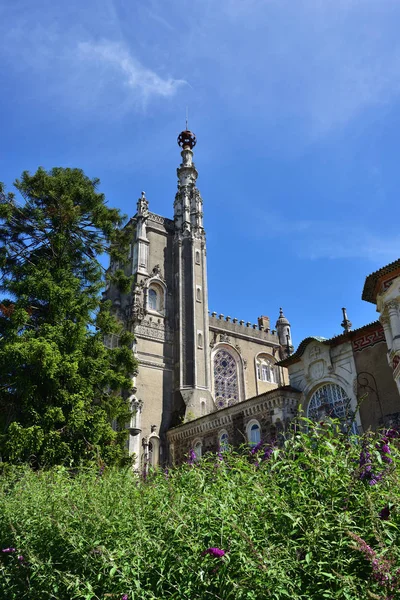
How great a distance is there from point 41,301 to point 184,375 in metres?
16.3

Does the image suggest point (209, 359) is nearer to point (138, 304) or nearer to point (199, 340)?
point (199, 340)

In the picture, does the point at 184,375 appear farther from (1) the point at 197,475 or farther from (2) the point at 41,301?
(1) the point at 197,475

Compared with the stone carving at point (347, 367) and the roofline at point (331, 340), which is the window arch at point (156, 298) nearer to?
the roofline at point (331, 340)

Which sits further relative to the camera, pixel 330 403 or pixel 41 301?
pixel 330 403

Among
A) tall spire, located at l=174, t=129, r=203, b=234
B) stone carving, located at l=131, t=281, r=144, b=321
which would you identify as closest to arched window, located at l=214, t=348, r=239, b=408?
stone carving, located at l=131, t=281, r=144, b=321

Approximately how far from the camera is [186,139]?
45.7 meters

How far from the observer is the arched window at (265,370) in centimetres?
4291

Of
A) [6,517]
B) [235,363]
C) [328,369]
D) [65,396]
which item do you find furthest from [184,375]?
[6,517]

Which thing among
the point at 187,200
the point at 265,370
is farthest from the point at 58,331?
the point at 265,370

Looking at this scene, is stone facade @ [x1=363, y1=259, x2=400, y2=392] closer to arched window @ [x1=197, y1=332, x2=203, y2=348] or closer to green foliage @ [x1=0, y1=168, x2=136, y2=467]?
green foliage @ [x1=0, y1=168, x2=136, y2=467]

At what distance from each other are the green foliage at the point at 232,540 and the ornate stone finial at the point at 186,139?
41.6 meters

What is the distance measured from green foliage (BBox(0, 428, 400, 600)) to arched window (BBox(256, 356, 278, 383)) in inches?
1431

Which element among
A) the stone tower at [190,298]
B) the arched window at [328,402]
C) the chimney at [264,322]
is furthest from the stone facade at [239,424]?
the chimney at [264,322]

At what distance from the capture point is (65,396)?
18016 millimetres
